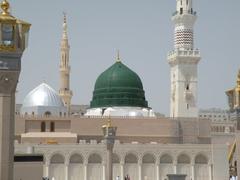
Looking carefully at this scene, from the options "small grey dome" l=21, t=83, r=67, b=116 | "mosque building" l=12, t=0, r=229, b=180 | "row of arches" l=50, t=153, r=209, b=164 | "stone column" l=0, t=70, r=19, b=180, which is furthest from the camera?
"small grey dome" l=21, t=83, r=67, b=116

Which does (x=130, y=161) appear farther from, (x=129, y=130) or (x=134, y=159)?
(x=129, y=130)

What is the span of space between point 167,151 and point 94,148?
168 inches

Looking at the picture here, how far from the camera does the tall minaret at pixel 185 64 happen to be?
132 feet

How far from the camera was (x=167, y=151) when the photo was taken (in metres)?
33.0

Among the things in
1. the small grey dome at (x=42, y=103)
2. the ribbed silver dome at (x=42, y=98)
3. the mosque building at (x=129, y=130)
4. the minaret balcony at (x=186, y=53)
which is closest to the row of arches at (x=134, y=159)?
the mosque building at (x=129, y=130)

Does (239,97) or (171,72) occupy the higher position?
(171,72)

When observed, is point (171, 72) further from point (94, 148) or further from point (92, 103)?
point (94, 148)

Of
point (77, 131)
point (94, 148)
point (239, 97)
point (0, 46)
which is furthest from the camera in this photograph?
point (77, 131)

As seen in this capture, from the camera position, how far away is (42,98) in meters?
37.2

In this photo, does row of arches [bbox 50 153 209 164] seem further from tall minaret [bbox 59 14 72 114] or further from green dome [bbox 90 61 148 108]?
tall minaret [bbox 59 14 72 114]

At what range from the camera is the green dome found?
3906 cm

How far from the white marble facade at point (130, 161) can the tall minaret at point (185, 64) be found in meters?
7.13

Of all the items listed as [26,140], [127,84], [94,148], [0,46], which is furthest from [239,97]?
[127,84]

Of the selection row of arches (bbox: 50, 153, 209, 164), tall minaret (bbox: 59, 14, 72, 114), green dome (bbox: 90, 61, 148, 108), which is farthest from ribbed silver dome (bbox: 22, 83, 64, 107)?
row of arches (bbox: 50, 153, 209, 164)
